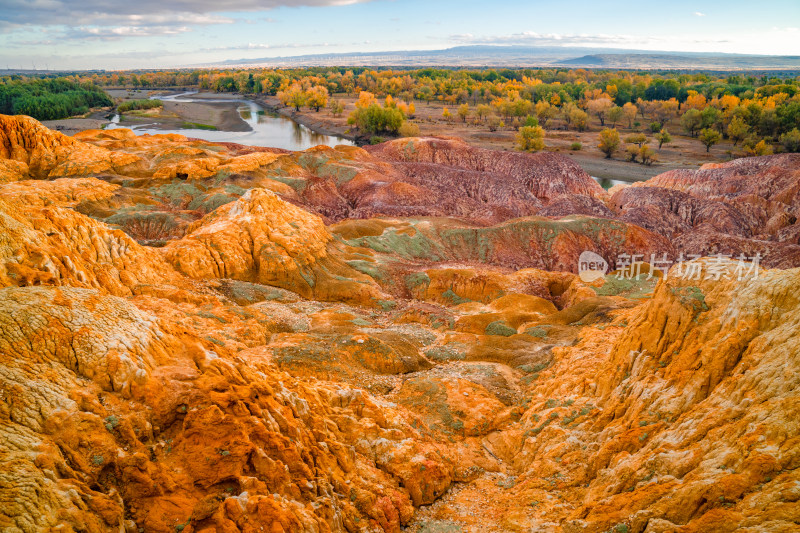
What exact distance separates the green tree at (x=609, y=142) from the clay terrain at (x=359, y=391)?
83.8 metres

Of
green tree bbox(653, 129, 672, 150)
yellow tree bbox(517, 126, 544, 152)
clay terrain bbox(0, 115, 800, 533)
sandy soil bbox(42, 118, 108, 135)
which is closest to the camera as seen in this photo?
clay terrain bbox(0, 115, 800, 533)

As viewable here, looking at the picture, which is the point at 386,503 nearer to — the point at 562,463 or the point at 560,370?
the point at 562,463

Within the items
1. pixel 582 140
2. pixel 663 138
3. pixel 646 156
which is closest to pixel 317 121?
pixel 582 140

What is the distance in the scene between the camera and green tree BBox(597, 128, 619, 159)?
113875 mm

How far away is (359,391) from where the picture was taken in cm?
1925

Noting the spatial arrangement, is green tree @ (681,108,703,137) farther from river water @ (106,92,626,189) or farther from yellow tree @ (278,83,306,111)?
yellow tree @ (278,83,306,111)

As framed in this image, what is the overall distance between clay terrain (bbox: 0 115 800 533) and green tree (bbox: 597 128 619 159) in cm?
8382

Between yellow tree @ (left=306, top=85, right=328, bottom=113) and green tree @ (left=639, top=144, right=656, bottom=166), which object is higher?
yellow tree @ (left=306, top=85, right=328, bottom=113)

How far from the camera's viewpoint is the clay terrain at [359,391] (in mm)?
10195

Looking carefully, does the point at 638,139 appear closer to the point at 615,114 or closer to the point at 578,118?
the point at 615,114

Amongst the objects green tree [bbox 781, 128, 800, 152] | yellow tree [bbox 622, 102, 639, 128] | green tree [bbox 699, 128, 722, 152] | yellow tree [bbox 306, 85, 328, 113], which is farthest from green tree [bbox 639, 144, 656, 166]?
yellow tree [bbox 306, 85, 328, 113]

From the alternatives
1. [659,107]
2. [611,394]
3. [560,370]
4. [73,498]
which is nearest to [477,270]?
[560,370]

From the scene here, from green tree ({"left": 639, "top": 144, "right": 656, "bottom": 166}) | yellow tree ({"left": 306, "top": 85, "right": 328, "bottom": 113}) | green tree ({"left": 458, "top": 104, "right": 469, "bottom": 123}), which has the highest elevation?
yellow tree ({"left": 306, "top": 85, "right": 328, "bottom": 113})

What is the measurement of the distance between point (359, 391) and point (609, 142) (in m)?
116
